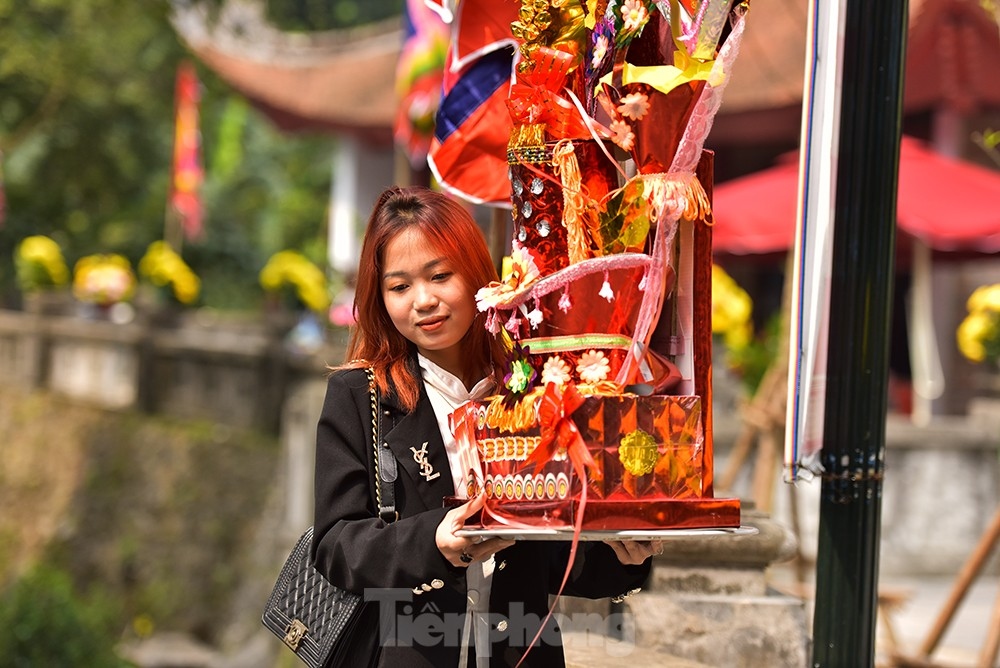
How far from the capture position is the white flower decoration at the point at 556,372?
2.23m

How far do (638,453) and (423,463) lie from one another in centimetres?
43

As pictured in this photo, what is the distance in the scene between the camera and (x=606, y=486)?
2180mm

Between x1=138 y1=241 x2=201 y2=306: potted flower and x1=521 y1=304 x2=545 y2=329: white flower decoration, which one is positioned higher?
x1=138 y1=241 x2=201 y2=306: potted flower

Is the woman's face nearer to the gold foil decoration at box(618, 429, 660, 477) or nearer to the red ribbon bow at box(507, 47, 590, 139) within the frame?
the red ribbon bow at box(507, 47, 590, 139)

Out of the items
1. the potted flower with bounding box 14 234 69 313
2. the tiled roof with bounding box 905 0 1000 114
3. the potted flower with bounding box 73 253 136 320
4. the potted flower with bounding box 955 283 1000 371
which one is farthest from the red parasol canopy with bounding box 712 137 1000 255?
the potted flower with bounding box 14 234 69 313

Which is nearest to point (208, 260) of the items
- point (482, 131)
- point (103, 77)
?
point (103, 77)

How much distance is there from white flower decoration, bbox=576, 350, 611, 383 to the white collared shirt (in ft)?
0.98

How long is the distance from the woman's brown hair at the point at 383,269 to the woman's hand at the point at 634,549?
41cm

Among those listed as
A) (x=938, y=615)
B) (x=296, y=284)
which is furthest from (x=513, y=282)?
(x=296, y=284)

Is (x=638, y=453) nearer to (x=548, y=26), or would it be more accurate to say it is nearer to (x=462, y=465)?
(x=462, y=465)

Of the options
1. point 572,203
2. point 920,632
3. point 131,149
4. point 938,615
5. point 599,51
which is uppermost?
point 131,149

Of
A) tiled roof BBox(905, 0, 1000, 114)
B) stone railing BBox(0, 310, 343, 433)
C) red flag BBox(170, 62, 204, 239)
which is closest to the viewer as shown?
tiled roof BBox(905, 0, 1000, 114)

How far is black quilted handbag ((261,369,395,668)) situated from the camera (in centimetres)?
243

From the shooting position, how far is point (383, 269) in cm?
249
